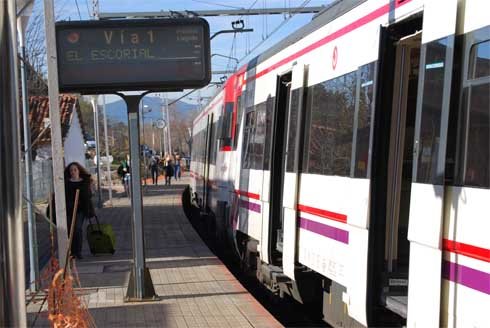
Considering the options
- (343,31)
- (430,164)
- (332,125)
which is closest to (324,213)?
(332,125)

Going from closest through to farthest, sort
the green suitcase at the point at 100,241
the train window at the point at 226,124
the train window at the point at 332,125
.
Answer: the train window at the point at 332,125 < the train window at the point at 226,124 < the green suitcase at the point at 100,241

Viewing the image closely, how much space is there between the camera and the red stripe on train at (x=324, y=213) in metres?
6.22

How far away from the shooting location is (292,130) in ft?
26.1

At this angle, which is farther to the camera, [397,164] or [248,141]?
[248,141]

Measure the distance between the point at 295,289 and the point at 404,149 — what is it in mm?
2769

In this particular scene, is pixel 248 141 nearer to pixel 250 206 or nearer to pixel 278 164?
pixel 250 206

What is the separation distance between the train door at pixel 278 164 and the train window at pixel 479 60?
14.8ft

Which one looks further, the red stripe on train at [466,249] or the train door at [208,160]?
the train door at [208,160]

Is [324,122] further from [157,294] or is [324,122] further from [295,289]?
[157,294]

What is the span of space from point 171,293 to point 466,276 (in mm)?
5537

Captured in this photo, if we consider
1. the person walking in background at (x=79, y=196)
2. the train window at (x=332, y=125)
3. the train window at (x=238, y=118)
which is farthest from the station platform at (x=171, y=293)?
the train window at (x=238, y=118)

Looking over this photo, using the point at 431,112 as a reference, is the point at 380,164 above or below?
below

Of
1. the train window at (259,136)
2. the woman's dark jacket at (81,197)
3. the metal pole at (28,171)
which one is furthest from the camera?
the woman's dark jacket at (81,197)

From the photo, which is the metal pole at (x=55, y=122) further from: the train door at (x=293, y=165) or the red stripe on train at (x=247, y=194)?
the red stripe on train at (x=247, y=194)
